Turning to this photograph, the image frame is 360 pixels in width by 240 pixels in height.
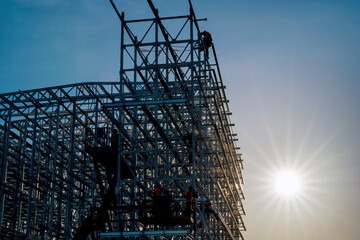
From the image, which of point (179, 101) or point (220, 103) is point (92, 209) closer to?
point (179, 101)

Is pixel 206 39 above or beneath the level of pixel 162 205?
above

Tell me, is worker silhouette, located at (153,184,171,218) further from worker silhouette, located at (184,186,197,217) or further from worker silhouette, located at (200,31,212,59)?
worker silhouette, located at (200,31,212,59)

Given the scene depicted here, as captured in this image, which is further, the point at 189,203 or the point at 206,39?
the point at 206,39

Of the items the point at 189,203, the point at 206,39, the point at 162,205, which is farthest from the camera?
the point at 206,39

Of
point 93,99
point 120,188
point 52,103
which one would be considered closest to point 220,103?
point 93,99

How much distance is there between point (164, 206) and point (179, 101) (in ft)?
14.5

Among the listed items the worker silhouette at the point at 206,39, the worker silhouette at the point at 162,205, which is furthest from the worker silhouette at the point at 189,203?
the worker silhouette at the point at 206,39

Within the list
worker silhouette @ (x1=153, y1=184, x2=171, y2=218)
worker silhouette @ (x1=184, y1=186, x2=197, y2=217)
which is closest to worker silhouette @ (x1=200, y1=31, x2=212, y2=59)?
worker silhouette @ (x1=184, y1=186, x2=197, y2=217)

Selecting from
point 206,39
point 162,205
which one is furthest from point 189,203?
point 206,39

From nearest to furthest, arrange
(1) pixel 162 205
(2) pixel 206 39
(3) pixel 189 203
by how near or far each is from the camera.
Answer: (1) pixel 162 205, (3) pixel 189 203, (2) pixel 206 39

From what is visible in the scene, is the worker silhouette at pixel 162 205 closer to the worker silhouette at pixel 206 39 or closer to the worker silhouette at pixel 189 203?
the worker silhouette at pixel 189 203

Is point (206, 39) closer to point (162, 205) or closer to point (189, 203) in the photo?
point (189, 203)

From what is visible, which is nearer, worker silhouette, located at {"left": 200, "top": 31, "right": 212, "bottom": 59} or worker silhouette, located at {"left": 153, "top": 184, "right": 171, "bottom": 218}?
worker silhouette, located at {"left": 153, "top": 184, "right": 171, "bottom": 218}

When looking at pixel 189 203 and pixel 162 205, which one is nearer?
pixel 162 205
